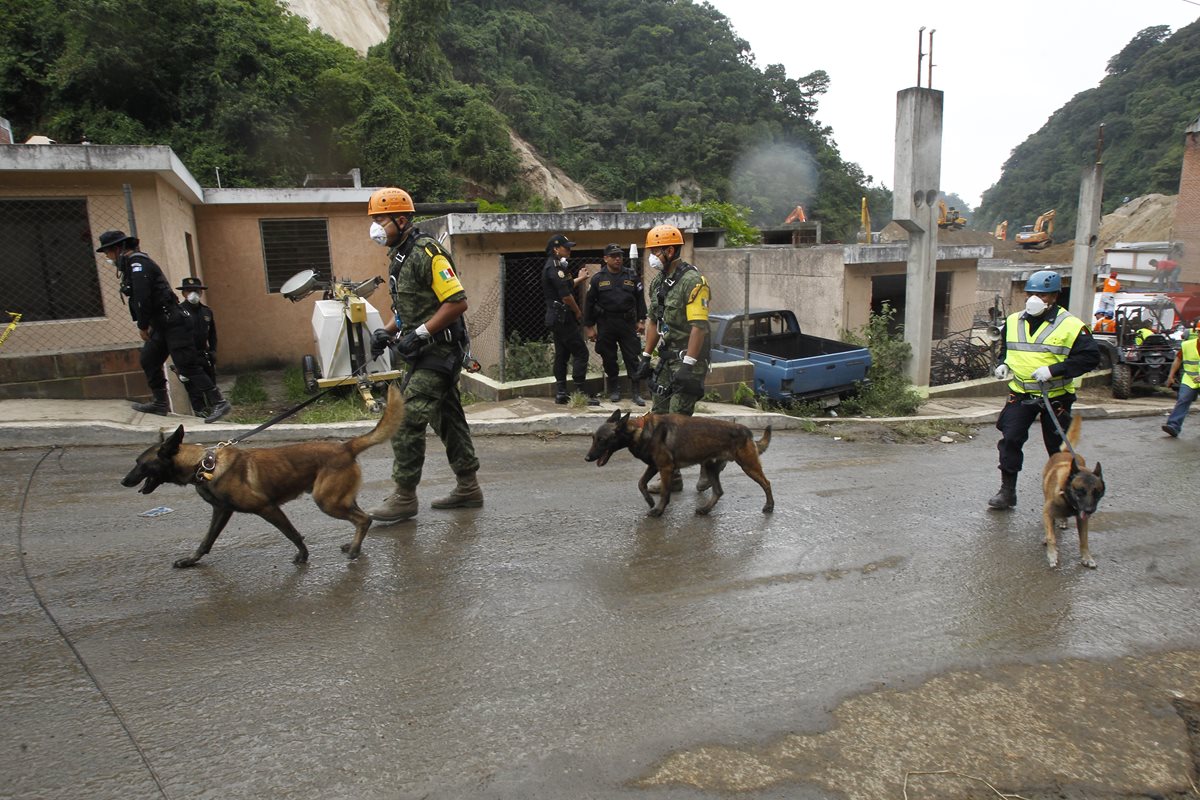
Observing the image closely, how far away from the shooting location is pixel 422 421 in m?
4.94

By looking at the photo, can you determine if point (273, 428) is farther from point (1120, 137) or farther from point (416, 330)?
point (1120, 137)

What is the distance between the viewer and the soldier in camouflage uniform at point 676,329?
A: 590cm

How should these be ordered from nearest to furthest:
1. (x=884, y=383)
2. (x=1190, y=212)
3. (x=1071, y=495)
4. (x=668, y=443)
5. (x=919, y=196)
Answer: (x=1071, y=495)
(x=668, y=443)
(x=884, y=383)
(x=919, y=196)
(x=1190, y=212)

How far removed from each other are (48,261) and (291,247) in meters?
6.00

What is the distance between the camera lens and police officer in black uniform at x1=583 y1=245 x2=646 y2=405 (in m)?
8.78

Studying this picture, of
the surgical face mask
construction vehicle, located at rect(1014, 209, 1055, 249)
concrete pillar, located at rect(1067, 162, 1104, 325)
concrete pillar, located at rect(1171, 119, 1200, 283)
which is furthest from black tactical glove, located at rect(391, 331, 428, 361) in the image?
construction vehicle, located at rect(1014, 209, 1055, 249)

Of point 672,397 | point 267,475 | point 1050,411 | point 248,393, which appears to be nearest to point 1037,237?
point 1050,411

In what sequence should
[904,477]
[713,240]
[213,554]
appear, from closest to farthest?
[213,554]
[904,477]
[713,240]

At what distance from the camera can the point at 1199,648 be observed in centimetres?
389

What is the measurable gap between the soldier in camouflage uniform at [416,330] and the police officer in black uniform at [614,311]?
3856 millimetres

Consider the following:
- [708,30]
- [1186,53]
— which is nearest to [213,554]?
[708,30]

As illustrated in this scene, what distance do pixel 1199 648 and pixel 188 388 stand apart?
28.6ft

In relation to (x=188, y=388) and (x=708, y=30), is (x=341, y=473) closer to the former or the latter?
(x=188, y=388)

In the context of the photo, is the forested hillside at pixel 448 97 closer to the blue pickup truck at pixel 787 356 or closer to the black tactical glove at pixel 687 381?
the blue pickup truck at pixel 787 356
